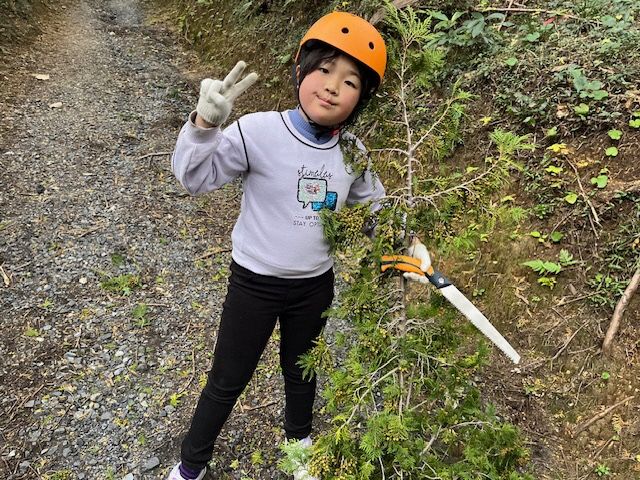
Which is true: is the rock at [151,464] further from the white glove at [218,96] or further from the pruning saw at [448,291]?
the white glove at [218,96]

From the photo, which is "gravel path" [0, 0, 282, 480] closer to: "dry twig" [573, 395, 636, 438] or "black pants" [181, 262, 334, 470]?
"black pants" [181, 262, 334, 470]

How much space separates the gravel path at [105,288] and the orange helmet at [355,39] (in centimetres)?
254

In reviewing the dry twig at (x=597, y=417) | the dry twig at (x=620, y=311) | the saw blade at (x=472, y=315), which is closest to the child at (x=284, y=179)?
the saw blade at (x=472, y=315)

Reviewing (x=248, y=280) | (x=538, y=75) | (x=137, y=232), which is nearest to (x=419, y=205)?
(x=248, y=280)

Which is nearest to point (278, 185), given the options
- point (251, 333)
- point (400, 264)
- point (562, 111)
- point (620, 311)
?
point (400, 264)

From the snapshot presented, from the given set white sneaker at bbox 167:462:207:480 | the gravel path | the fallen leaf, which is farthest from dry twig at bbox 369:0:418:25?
white sneaker at bbox 167:462:207:480

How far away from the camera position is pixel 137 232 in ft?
16.9

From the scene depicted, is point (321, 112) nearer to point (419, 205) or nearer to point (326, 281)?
point (419, 205)

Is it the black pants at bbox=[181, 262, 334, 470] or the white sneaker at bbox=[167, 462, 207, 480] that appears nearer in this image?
the black pants at bbox=[181, 262, 334, 470]

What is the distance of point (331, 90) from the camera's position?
199cm

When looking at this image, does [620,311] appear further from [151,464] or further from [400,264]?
[151,464]

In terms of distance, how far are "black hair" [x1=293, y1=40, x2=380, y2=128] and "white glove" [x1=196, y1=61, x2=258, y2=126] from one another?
30cm

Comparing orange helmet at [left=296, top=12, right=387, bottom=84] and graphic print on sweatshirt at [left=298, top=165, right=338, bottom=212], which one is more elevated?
orange helmet at [left=296, top=12, right=387, bottom=84]

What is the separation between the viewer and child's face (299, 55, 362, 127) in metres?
1.99
